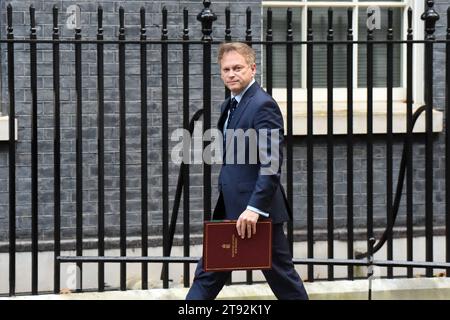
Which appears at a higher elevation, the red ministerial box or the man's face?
the man's face

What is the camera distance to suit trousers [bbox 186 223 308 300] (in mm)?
5809

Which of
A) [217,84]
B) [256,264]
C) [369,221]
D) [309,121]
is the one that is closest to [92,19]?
[217,84]

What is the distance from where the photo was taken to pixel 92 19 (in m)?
8.46

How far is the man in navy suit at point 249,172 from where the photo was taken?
555 cm

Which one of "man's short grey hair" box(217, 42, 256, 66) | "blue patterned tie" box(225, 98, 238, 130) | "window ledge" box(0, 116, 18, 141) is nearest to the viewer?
"man's short grey hair" box(217, 42, 256, 66)

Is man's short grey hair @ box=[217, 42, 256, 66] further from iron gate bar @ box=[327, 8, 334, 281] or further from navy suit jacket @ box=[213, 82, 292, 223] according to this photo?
iron gate bar @ box=[327, 8, 334, 281]

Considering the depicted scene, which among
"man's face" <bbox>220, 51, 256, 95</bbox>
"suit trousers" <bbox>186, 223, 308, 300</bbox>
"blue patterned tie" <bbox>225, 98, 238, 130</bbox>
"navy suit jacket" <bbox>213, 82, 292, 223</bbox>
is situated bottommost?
"suit trousers" <bbox>186, 223, 308, 300</bbox>

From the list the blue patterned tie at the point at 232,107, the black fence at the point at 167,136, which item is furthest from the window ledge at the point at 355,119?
the blue patterned tie at the point at 232,107

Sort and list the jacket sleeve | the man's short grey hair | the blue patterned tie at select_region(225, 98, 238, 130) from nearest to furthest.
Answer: the jacket sleeve → the man's short grey hair → the blue patterned tie at select_region(225, 98, 238, 130)

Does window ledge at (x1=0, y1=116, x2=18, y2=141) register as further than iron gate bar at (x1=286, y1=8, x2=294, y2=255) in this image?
Yes

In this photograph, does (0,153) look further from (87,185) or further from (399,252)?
(399,252)

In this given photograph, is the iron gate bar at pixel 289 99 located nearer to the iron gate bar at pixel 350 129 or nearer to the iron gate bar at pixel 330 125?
the iron gate bar at pixel 330 125

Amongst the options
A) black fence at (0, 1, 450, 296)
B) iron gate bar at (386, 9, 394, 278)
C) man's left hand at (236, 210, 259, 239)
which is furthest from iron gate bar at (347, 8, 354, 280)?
man's left hand at (236, 210, 259, 239)

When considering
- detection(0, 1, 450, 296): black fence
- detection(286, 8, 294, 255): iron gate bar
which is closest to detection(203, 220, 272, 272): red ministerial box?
detection(0, 1, 450, 296): black fence
